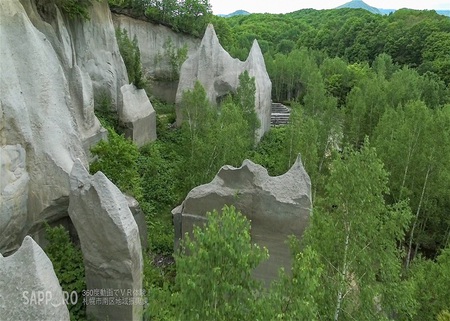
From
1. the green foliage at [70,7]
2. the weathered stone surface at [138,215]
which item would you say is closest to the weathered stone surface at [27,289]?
the weathered stone surface at [138,215]

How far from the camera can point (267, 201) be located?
9.90m

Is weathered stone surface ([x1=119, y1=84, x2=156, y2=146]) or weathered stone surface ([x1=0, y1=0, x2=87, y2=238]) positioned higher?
weathered stone surface ([x1=0, y1=0, x2=87, y2=238])

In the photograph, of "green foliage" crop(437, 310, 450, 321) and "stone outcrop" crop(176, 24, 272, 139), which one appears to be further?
"stone outcrop" crop(176, 24, 272, 139)

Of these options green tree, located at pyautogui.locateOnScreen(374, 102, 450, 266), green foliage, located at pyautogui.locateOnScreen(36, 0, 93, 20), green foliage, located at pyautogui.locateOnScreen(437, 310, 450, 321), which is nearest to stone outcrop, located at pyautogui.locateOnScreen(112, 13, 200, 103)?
green foliage, located at pyautogui.locateOnScreen(36, 0, 93, 20)

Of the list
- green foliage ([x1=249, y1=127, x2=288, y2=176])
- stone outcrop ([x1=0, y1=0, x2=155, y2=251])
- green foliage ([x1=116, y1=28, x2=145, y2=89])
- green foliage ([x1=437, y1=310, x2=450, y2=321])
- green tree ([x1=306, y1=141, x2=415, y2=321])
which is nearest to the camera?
green tree ([x1=306, y1=141, x2=415, y2=321])

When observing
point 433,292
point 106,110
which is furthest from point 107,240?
point 106,110

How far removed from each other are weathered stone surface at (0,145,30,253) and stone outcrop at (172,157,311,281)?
4.04 m

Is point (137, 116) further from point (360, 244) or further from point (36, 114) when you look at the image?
point (360, 244)

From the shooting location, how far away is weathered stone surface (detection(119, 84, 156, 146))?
18.6 meters

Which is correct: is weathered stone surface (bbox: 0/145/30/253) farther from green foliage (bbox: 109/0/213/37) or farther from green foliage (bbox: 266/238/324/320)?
green foliage (bbox: 109/0/213/37)

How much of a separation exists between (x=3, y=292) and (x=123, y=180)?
5.84 metres

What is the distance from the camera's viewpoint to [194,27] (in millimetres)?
31031

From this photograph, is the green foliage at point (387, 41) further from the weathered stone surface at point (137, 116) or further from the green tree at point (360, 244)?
the green tree at point (360, 244)

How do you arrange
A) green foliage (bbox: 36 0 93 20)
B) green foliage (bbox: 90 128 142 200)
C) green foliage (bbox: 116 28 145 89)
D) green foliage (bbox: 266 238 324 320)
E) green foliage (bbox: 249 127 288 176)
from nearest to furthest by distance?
green foliage (bbox: 266 238 324 320) → green foliage (bbox: 90 128 142 200) → green foliage (bbox: 36 0 93 20) → green foliage (bbox: 249 127 288 176) → green foliage (bbox: 116 28 145 89)
